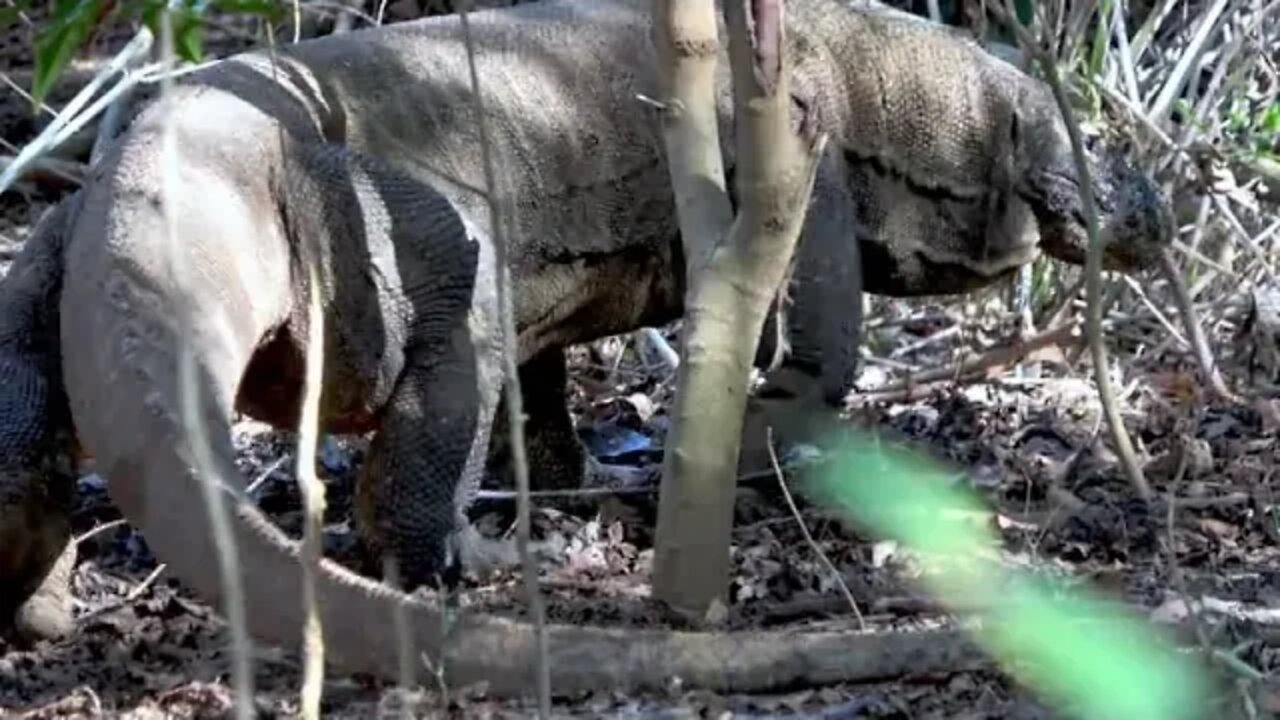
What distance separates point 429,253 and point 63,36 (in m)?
1.79

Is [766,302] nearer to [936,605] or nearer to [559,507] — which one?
[936,605]

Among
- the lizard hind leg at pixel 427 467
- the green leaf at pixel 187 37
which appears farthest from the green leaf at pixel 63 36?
the lizard hind leg at pixel 427 467

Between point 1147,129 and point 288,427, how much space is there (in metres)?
3.74

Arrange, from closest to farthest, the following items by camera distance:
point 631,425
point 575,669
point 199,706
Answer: point 575,669 → point 199,706 → point 631,425

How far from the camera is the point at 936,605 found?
4297mm

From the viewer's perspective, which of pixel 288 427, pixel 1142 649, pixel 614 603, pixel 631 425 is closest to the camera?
pixel 1142 649

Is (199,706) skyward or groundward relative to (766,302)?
groundward

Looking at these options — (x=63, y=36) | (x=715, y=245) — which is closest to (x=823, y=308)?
(x=715, y=245)

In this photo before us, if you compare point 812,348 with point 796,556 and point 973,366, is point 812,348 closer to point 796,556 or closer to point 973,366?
point 796,556

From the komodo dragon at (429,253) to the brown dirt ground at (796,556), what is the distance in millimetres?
162

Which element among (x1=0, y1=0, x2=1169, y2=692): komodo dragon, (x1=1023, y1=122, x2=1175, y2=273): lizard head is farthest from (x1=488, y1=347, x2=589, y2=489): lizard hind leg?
(x1=1023, y1=122, x2=1175, y2=273): lizard head

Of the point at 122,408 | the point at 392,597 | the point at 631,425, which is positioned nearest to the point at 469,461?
the point at 122,408

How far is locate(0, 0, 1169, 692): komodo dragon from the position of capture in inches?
152

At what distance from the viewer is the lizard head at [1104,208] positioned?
681 cm
